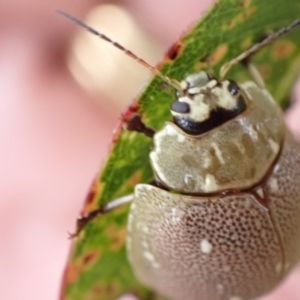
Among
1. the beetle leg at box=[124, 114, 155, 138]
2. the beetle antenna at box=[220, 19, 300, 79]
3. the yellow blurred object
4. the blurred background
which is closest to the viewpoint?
the beetle leg at box=[124, 114, 155, 138]

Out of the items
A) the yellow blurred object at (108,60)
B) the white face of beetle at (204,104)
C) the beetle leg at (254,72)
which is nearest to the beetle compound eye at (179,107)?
the white face of beetle at (204,104)

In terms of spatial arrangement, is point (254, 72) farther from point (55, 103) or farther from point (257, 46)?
point (55, 103)

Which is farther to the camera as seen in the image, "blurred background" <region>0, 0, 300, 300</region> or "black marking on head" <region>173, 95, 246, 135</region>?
"blurred background" <region>0, 0, 300, 300</region>

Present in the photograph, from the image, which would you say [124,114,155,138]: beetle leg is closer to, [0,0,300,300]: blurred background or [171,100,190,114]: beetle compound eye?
[171,100,190,114]: beetle compound eye

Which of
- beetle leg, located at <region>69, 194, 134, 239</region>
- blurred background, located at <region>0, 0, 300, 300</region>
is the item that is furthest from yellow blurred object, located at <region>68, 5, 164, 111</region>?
beetle leg, located at <region>69, 194, 134, 239</region>

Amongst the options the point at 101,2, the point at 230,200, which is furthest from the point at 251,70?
the point at 101,2

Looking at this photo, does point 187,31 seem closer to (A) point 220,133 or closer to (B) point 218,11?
(B) point 218,11

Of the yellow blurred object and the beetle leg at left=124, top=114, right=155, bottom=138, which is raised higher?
the beetle leg at left=124, top=114, right=155, bottom=138

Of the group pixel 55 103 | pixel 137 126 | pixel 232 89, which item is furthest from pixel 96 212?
pixel 55 103
